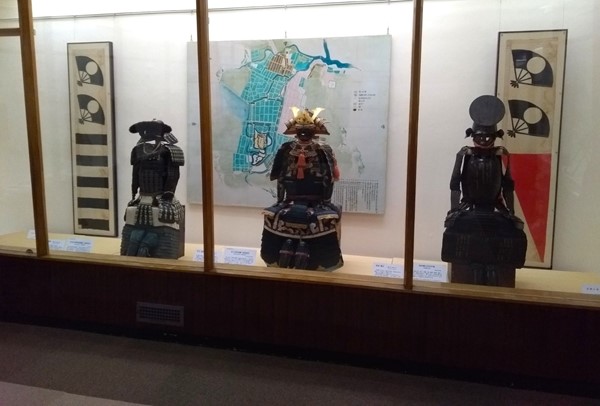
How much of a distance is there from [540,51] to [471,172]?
2.41 ft

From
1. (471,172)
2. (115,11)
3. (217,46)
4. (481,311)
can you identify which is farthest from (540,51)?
(115,11)

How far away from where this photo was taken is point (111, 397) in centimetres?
184

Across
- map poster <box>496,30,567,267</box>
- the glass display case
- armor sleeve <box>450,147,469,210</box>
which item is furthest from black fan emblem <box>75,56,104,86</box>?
map poster <box>496,30,567,267</box>

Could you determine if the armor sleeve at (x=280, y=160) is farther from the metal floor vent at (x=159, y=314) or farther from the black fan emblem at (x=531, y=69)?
the black fan emblem at (x=531, y=69)

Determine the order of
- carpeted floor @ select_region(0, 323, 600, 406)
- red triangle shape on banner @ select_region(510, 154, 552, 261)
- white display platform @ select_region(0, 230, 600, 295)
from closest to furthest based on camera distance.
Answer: carpeted floor @ select_region(0, 323, 600, 406) < white display platform @ select_region(0, 230, 600, 295) < red triangle shape on banner @ select_region(510, 154, 552, 261)

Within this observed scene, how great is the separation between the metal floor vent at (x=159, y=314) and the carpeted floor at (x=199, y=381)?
0.11 metres

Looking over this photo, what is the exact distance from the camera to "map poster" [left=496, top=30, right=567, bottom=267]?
2.41 m

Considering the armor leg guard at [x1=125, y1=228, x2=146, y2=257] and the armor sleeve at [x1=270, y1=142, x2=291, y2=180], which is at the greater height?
the armor sleeve at [x1=270, y1=142, x2=291, y2=180]

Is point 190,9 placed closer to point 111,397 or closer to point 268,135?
point 268,135

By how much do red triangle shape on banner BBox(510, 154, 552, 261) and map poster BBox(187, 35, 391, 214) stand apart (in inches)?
28.4

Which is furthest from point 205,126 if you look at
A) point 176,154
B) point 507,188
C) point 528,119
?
point 528,119

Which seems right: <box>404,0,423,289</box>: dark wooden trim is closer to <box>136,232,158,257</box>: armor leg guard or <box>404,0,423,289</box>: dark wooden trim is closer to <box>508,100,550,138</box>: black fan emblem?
<box>508,100,550,138</box>: black fan emblem

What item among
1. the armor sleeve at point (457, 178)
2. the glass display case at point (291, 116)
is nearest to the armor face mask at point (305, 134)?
the glass display case at point (291, 116)

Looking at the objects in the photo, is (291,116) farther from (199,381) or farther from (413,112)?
(199,381)
